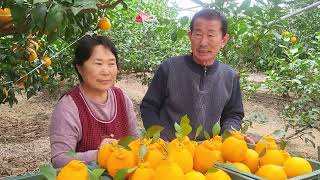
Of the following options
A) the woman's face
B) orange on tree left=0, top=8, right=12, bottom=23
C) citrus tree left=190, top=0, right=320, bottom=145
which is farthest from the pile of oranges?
orange on tree left=0, top=8, right=12, bottom=23

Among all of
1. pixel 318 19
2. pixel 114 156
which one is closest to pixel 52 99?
pixel 318 19

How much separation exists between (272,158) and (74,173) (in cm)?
56

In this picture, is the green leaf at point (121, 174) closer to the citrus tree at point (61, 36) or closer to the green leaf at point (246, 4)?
the citrus tree at point (61, 36)

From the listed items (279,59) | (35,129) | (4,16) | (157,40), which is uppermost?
(4,16)

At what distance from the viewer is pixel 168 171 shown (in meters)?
0.99

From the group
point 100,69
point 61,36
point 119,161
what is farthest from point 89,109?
point 119,161

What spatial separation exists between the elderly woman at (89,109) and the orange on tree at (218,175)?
74 centimetres

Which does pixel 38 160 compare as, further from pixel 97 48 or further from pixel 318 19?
pixel 318 19

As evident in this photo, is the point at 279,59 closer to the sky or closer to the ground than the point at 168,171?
closer to the ground

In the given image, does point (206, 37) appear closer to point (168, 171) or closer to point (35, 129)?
point (168, 171)

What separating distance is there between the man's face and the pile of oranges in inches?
31.6

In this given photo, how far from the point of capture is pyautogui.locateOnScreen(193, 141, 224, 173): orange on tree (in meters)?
1.14

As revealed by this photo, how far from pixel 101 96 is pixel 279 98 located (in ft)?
20.3

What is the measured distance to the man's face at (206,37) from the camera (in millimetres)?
2002
